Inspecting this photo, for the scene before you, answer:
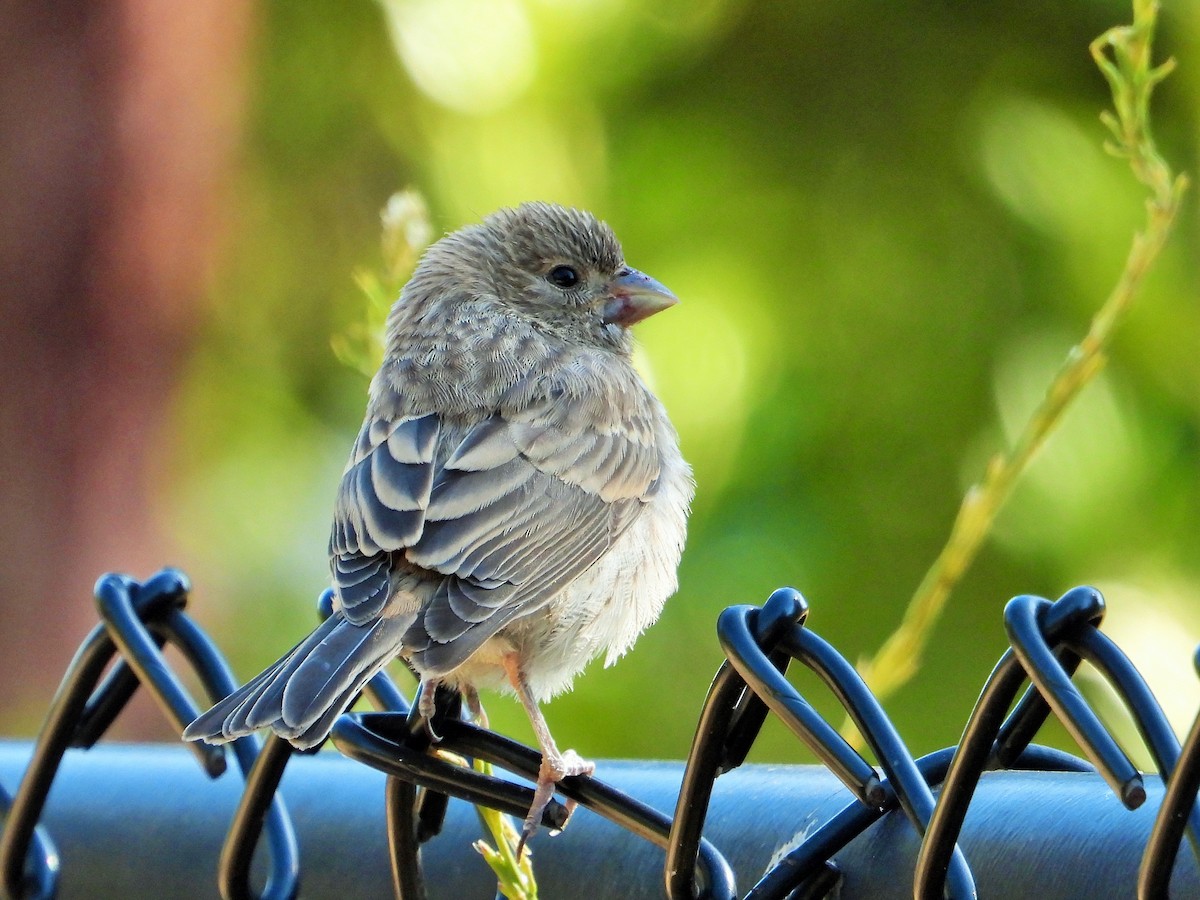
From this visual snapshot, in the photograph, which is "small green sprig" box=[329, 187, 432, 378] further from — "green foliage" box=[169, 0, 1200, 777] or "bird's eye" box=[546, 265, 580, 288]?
"bird's eye" box=[546, 265, 580, 288]

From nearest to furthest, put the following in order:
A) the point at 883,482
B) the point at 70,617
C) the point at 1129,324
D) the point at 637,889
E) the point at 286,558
→ the point at 637,889 < the point at 1129,324 < the point at 883,482 < the point at 286,558 < the point at 70,617

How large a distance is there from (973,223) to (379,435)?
5.17ft

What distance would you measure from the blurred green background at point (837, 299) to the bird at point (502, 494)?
0.52ft

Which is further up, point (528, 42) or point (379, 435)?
point (528, 42)

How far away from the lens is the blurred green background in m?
3.29

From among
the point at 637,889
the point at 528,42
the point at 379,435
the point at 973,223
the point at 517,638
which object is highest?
the point at 528,42

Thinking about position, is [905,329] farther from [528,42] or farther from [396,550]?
[396,550]

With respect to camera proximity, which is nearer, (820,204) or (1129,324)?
(1129,324)

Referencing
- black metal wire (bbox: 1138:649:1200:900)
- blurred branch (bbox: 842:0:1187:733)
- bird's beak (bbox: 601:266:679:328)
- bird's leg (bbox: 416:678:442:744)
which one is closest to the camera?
black metal wire (bbox: 1138:649:1200:900)

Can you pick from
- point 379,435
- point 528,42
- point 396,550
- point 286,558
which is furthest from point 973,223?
point 286,558

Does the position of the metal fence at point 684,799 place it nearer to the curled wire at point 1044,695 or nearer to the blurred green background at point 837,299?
the curled wire at point 1044,695

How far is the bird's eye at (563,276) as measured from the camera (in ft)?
13.0

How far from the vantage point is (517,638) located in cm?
285

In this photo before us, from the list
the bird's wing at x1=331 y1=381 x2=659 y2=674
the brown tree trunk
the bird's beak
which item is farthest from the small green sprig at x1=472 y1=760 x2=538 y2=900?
the brown tree trunk
